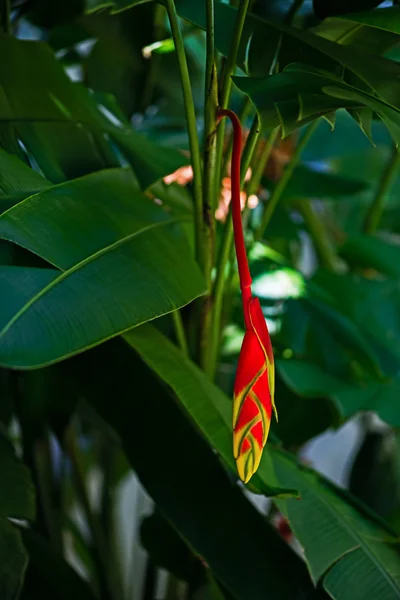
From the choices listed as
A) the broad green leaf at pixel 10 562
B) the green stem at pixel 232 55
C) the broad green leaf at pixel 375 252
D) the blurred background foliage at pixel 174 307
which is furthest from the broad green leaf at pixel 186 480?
the broad green leaf at pixel 375 252

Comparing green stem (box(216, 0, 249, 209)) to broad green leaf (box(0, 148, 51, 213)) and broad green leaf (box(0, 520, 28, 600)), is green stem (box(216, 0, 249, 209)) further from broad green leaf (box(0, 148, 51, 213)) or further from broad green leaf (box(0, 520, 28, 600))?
broad green leaf (box(0, 520, 28, 600))

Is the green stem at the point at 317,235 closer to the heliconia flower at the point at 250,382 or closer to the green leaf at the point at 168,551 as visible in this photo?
the green leaf at the point at 168,551

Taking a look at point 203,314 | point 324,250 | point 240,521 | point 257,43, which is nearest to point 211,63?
point 257,43

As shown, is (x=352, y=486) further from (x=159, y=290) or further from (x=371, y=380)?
(x=159, y=290)

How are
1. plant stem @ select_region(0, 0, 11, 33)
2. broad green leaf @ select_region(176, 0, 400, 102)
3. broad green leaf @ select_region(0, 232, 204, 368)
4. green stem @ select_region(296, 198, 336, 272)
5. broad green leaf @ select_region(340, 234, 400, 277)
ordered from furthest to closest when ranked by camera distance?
green stem @ select_region(296, 198, 336, 272) < broad green leaf @ select_region(340, 234, 400, 277) < plant stem @ select_region(0, 0, 11, 33) < broad green leaf @ select_region(176, 0, 400, 102) < broad green leaf @ select_region(0, 232, 204, 368)

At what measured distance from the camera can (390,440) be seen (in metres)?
0.88

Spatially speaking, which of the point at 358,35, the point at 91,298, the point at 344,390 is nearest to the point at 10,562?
the point at 91,298

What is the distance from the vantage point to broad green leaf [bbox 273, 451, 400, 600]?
1.41ft

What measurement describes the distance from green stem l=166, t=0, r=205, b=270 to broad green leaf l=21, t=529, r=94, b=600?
0.98 ft

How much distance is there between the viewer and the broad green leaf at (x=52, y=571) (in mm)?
564

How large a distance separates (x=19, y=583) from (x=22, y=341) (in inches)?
9.8

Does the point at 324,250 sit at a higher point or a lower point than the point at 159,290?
lower

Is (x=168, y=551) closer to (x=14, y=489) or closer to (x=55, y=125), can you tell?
(x=14, y=489)

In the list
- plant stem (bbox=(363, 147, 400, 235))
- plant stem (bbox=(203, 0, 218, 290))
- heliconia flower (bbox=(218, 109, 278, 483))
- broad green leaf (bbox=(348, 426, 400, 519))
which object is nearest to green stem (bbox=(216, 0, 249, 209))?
plant stem (bbox=(203, 0, 218, 290))
